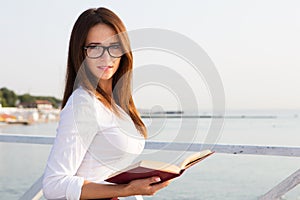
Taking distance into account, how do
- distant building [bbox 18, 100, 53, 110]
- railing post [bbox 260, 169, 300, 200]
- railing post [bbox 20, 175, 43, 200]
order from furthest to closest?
distant building [bbox 18, 100, 53, 110]
railing post [bbox 20, 175, 43, 200]
railing post [bbox 260, 169, 300, 200]

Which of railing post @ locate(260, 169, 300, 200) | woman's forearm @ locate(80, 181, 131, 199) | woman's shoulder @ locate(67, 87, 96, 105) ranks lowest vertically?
railing post @ locate(260, 169, 300, 200)

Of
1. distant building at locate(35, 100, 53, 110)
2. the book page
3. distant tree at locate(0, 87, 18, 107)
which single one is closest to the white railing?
the book page

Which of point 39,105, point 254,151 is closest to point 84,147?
point 254,151

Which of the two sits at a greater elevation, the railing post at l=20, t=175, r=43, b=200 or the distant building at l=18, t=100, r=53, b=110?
the railing post at l=20, t=175, r=43, b=200

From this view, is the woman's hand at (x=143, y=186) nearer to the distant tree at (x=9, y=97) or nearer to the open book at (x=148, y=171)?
the open book at (x=148, y=171)

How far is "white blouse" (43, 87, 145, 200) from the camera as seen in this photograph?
3.53 feet

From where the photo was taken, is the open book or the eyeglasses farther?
the eyeglasses

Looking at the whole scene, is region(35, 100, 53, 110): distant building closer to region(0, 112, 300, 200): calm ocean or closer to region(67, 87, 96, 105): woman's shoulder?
region(0, 112, 300, 200): calm ocean

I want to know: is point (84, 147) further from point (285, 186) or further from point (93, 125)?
point (285, 186)

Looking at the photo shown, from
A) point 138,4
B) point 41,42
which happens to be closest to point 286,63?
point 41,42

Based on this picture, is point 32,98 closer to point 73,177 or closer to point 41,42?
point 41,42

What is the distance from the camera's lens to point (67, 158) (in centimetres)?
108

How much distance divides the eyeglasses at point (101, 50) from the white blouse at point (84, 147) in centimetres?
9

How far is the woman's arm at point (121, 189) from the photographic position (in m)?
1.05
